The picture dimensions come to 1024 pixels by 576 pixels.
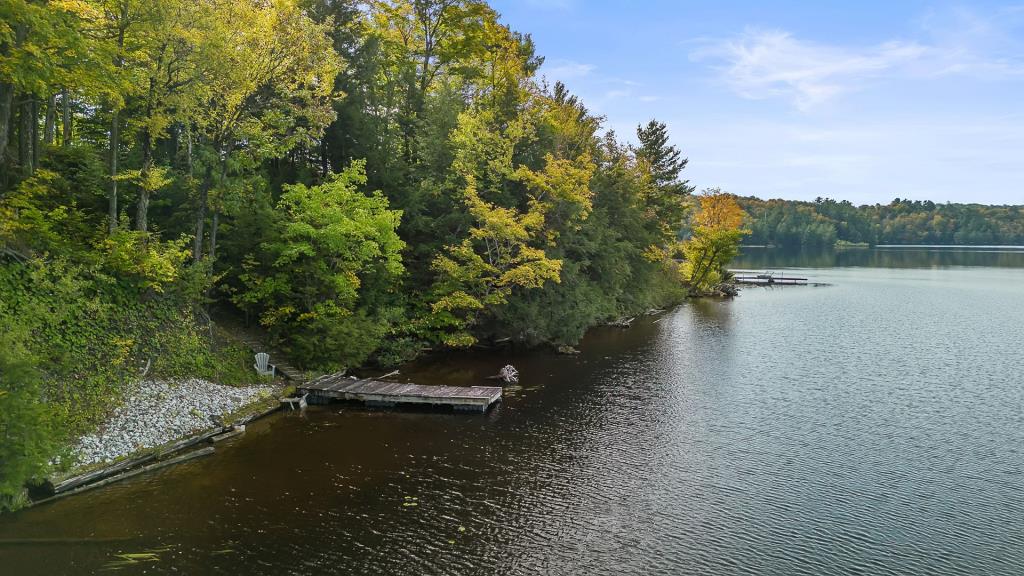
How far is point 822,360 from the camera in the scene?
3612 cm

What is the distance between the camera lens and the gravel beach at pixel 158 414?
18.0 metres

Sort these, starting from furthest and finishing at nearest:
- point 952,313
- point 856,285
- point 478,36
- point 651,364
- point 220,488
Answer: point 856,285 < point 952,313 < point 478,36 < point 651,364 < point 220,488

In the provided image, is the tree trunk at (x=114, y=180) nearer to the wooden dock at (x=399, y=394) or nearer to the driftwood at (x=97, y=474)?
the driftwood at (x=97, y=474)

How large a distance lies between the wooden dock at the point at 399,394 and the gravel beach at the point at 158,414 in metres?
2.55

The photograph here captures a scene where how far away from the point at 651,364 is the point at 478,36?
1011 inches

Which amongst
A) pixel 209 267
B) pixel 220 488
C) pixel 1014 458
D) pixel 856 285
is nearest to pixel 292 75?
pixel 209 267

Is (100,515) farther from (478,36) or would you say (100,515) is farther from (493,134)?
(478,36)

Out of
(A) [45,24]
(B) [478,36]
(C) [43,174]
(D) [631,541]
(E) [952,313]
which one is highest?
(B) [478,36]

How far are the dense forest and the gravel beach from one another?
0.59 m

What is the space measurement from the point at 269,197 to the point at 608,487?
21868mm

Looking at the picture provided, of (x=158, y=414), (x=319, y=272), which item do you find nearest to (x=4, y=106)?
(x=158, y=414)

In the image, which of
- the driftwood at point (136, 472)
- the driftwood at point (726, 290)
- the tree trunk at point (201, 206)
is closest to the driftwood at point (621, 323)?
the driftwood at point (726, 290)

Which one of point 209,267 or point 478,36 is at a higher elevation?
point 478,36

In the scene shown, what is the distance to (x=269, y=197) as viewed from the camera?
98.0 feet
